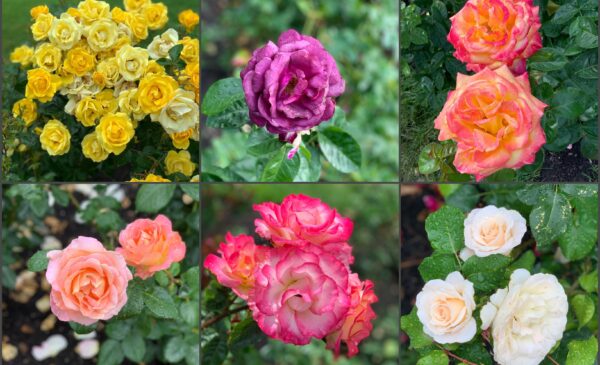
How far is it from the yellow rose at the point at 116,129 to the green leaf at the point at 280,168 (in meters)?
0.24

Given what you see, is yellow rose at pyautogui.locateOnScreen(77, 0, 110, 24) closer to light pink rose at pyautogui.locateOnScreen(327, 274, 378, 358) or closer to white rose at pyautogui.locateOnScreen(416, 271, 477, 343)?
light pink rose at pyautogui.locateOnScreen(327, 274, 378, 358)

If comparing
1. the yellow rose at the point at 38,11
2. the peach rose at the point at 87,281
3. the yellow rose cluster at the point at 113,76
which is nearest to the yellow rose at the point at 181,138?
the yellow rose cluster at the point at 113,76

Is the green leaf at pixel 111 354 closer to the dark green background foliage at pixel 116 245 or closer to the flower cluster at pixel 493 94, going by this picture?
the dark green background foliage at pixel 116 245

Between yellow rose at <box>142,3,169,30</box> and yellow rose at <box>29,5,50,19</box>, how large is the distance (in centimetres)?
18

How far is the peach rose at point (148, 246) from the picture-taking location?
142 cm

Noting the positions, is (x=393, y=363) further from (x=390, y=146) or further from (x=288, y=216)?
(x=288, y=216)

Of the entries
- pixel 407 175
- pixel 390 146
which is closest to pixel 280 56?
pixel 407 175

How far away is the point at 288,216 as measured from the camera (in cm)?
131

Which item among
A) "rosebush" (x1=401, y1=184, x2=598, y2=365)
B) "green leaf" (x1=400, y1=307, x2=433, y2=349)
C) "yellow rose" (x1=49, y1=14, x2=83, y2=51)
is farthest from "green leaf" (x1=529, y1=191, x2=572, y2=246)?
"yellow rose" (x1=49, y1=14, x2=83, y2=51)

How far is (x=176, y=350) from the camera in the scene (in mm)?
1530

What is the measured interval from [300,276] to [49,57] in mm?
591

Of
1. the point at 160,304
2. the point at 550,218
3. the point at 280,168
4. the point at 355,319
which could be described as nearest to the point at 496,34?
the point at 550,218

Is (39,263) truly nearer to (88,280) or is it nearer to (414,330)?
(88,280)

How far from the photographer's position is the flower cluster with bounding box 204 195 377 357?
1269 millimetres
